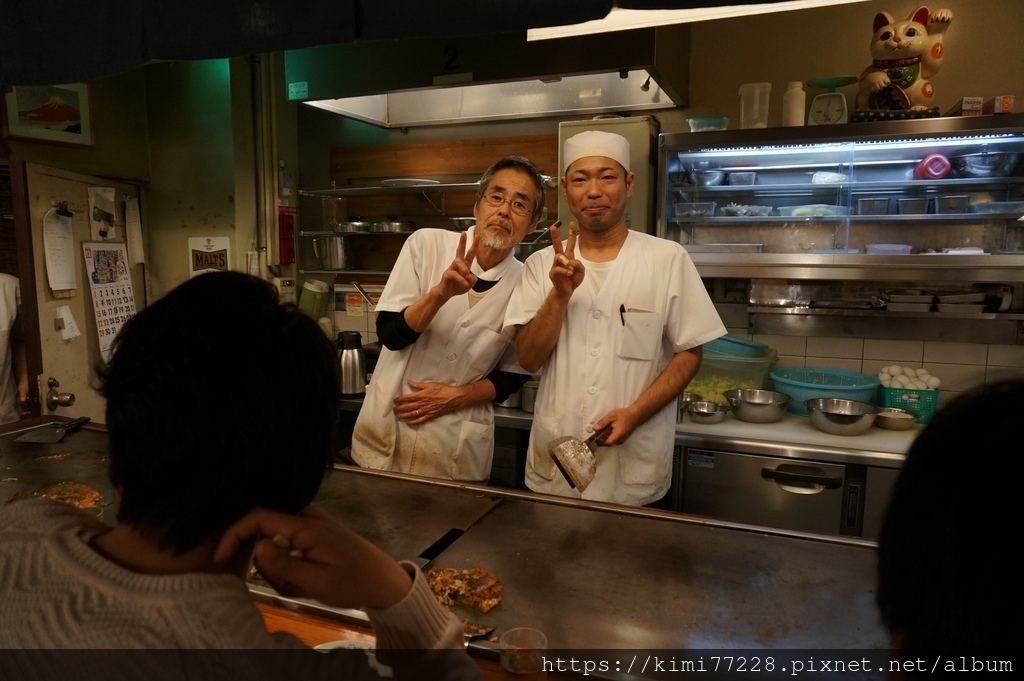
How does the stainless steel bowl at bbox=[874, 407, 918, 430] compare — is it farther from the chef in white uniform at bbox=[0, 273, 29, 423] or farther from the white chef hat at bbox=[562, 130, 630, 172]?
the chef in white uniform at bbox=[0, 273, 29, 423]

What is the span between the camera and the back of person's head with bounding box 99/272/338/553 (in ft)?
2.32

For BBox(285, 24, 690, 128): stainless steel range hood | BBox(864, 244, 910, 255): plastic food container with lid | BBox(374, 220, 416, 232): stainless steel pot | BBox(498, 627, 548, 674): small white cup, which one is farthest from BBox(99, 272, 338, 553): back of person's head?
BBox(374, 220, 416, 232): stainless steel pot

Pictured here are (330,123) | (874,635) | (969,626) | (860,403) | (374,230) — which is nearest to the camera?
(969,626)

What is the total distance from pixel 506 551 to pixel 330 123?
3621mm

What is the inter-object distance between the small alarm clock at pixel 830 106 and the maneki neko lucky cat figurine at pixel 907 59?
111mm

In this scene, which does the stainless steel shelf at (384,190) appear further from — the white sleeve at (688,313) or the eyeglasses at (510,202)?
the white sleeve at (688,313)

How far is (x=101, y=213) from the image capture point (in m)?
3.83

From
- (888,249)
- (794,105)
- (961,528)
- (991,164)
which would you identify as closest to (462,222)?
(794,105)

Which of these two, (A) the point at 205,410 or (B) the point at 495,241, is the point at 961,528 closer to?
(A) the point at 205,410

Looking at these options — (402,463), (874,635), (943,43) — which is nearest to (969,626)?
(874,635)

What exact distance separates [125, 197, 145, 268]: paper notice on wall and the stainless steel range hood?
1635mm

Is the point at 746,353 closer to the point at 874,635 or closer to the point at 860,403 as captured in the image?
the point at 860,403

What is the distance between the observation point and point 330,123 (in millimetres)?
4328

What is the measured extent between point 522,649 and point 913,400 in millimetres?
2660
